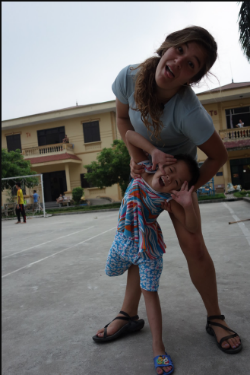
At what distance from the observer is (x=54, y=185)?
22922 millimetres

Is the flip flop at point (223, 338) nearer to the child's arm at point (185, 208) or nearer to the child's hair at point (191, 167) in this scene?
the child's arm at point (185, 208)

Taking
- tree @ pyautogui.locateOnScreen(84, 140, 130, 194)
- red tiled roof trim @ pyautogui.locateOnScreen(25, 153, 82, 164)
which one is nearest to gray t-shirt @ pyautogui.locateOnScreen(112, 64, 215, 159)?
tree @ pyautogui.locateOnScreen(84, 140, 130, 194)

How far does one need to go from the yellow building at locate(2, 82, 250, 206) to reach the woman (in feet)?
59.2

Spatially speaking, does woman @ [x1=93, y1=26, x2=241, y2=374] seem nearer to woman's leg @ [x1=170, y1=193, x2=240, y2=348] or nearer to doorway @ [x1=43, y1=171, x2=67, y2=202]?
woman's leg @ [x1=170, y1=193, x2=240, y2=348]

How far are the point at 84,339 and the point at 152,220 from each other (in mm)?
762

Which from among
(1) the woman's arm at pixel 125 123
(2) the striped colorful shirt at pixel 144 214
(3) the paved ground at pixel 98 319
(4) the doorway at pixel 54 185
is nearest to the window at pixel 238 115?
(4) the doorway at pixel 54 185

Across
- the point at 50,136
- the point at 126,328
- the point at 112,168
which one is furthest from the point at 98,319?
the point at 50,136

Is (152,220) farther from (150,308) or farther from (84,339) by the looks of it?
(84,339)

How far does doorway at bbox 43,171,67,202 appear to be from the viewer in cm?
2281

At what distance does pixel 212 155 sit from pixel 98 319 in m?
1.24

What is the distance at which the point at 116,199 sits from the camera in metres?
21.2

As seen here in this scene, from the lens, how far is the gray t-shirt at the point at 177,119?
148cm

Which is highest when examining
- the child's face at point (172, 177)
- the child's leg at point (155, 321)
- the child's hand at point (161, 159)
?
the child's hand at point (161, 159)

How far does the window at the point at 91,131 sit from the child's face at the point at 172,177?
68.0ft
